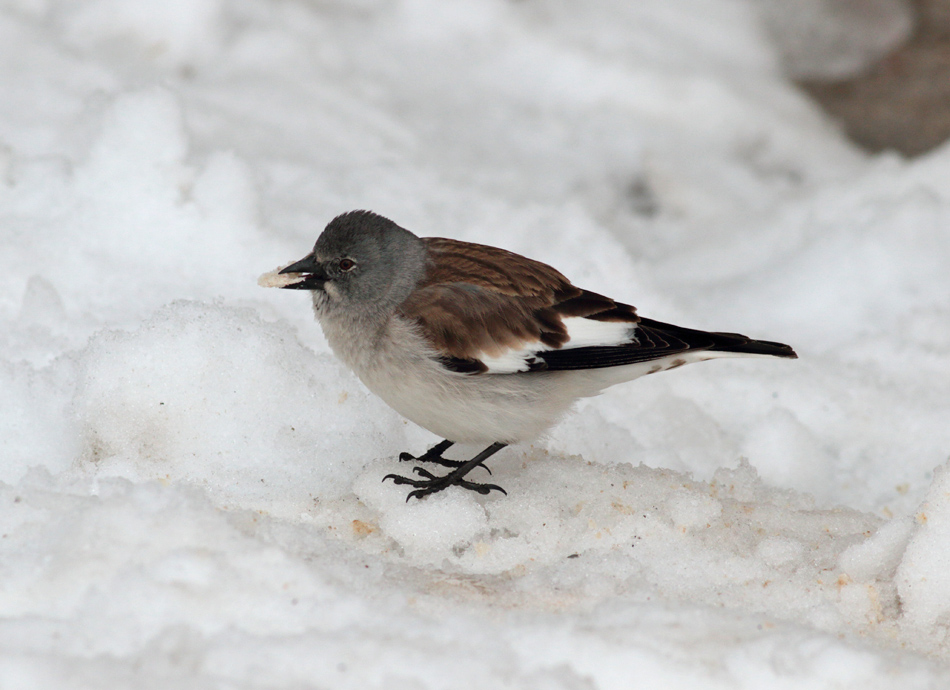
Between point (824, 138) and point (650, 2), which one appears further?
point (650, 2)

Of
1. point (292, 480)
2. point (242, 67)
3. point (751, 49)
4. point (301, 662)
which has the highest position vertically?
point (751, 49)

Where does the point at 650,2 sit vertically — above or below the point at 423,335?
above

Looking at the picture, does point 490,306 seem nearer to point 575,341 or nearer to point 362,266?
point 575,341

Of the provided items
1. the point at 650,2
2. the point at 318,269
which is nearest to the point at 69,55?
the point at 318,269

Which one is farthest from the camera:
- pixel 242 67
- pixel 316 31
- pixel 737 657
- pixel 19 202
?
pixel 316 31

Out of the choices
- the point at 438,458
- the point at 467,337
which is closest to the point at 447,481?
the point at 438,458

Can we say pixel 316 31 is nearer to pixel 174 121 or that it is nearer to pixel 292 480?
pixel 174 121

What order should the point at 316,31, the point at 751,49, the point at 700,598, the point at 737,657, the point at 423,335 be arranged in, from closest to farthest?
the point at 737,657, the point at 700,598, the point at 423,335, the point at 316,31, the point at 751,49
